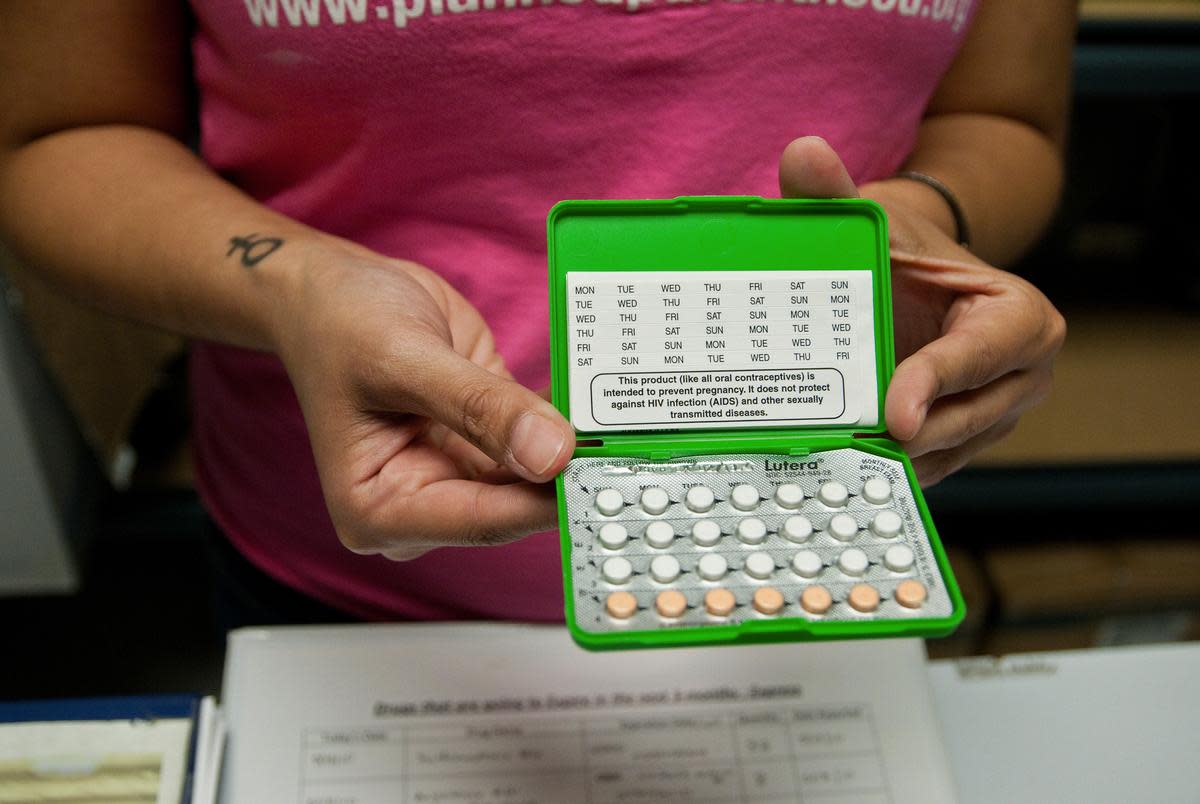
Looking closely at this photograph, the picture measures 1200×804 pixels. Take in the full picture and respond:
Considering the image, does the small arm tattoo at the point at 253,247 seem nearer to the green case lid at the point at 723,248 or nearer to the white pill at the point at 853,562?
the green case lid at the point at 723,248

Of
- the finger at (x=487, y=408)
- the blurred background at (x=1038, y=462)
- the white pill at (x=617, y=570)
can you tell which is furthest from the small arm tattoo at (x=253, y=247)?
the blurred background at (x=1038, y=462)

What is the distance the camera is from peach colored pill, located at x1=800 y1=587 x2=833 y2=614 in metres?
0.33

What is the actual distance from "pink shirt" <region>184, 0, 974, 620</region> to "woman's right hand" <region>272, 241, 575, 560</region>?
51 millimetres

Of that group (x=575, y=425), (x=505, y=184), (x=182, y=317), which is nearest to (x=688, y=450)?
(x=575, y=425)

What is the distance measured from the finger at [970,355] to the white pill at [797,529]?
0.05 meters

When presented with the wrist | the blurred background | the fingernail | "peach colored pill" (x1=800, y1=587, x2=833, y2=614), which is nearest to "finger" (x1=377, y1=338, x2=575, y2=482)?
the fingernail

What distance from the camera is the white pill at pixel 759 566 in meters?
0.34

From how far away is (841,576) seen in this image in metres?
0.35

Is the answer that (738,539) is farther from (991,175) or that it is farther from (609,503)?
(991,175)

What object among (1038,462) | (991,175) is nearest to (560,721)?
(991,175)

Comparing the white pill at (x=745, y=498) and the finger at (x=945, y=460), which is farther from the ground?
the finger at (x=945, y=460)

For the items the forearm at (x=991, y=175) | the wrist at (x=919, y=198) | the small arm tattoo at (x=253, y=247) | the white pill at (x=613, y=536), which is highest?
the forearm at (x=991, y=175)

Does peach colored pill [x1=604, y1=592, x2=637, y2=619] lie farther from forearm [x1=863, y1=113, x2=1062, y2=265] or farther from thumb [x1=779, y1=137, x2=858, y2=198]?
forearm [x1=863, y1=113, x2=1062, y2=265]

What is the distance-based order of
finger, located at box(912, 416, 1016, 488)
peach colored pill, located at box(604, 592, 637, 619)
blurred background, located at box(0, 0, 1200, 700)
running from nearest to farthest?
peach colored pill, located at box(604, 592, 637, 619) → finger, located at box(912, 416, 1016, 488) → blurred background, located at box(0, 0, 1200, 700)
